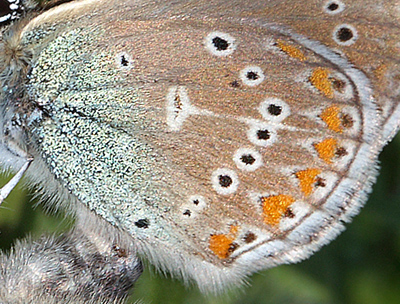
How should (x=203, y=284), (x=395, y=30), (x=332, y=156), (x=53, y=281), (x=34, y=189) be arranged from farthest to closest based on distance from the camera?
1. (x=34, y=189)
2. (x=203, y=284)
3. (x=53, y=281)
4. (x=332, y=156)
5. (x=395, y=30)

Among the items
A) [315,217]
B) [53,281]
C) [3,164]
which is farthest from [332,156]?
[3,164]

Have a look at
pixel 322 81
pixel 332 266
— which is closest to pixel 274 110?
pixel 322 81

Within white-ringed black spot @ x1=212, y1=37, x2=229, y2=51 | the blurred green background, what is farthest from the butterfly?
the blurred green background

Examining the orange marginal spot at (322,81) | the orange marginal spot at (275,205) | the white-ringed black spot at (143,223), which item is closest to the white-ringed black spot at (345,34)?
the orange marginal spot at (322,81)

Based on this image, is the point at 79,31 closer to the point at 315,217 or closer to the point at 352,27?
the point at 352,27

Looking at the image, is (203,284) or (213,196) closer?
(213,196)
